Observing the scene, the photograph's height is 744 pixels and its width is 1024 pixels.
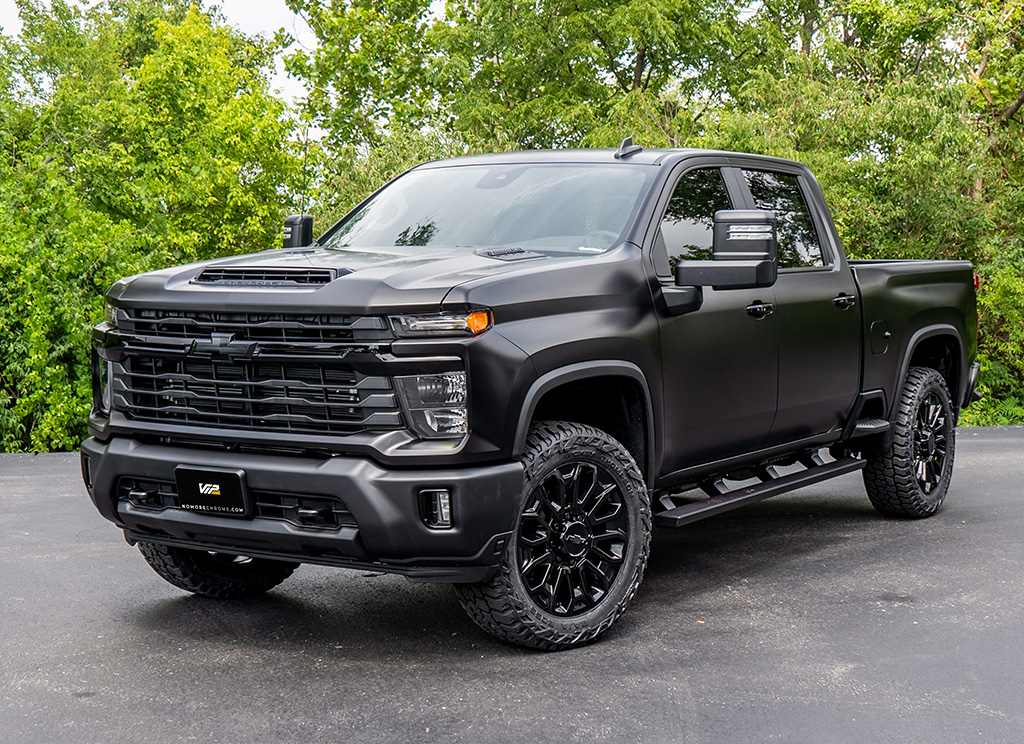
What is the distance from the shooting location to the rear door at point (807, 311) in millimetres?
6082

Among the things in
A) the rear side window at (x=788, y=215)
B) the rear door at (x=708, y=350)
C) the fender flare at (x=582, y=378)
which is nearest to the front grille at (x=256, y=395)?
the fender flare at (x=582, y=378)

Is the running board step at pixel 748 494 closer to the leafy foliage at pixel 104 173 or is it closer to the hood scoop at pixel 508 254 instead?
the hood scoop at pixel 508 254

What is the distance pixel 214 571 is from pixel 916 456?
4362 mm

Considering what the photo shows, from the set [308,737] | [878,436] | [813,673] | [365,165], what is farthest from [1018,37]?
[308,737]

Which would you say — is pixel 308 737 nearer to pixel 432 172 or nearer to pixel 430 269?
pixel 430 269

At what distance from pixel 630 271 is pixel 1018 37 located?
1921 centimetres

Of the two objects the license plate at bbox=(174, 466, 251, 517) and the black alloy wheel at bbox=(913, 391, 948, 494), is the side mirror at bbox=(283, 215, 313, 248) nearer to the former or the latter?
the license plate at bbox=(174, 466, 251, 517)

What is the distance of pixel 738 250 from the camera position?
5.02m

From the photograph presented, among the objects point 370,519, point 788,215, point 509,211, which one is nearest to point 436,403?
point 370,519

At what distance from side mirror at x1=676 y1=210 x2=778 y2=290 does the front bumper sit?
1.27 m

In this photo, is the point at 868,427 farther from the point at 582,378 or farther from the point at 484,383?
the point at 484,383

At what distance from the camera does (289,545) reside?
14.5 feet

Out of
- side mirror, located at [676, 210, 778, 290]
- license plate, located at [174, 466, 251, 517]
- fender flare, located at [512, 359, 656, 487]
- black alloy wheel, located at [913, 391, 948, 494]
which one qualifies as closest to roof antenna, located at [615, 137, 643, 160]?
side mirror, located at [676, 210, 778, 290]

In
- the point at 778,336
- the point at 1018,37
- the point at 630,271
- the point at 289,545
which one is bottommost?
the point at 289,545
